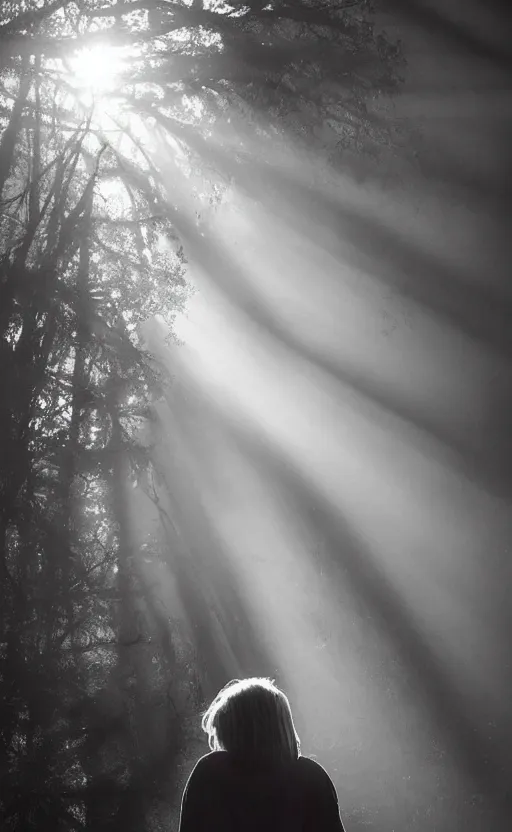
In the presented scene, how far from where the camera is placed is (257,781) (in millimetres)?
1480

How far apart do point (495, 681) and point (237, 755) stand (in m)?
12.7

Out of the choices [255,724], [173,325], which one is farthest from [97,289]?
[255,724]

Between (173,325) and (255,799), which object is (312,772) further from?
(173,325)

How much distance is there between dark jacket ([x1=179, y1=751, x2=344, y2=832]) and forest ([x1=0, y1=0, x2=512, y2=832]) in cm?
529

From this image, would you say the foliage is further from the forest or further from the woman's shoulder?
the woman's shoulder

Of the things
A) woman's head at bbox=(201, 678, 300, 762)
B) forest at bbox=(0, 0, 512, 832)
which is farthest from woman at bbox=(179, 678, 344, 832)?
forest at bbox=(0, 0, 512, 832)

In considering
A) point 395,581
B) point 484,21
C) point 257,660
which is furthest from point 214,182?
point 257,660

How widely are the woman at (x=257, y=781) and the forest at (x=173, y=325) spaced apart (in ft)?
17.4

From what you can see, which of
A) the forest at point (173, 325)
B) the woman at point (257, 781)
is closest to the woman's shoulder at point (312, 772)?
the woman at point (257, 781)

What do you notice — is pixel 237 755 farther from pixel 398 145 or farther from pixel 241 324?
pixel 241 324

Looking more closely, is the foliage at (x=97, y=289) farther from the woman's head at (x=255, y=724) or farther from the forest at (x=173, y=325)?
the woman's head at (x=255, y=724)

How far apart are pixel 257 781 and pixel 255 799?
38 millimetres

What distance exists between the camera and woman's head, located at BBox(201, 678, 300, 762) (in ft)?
4.91

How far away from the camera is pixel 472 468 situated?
12703 mm
